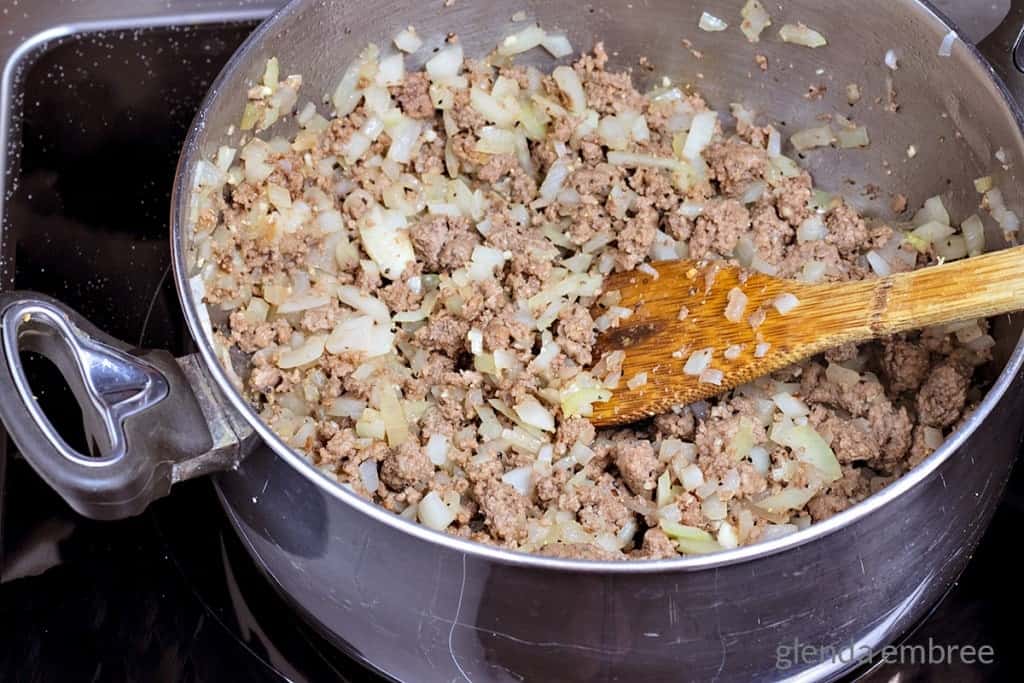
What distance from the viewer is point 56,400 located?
4.76 feet

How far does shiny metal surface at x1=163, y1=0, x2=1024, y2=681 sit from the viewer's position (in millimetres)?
1000

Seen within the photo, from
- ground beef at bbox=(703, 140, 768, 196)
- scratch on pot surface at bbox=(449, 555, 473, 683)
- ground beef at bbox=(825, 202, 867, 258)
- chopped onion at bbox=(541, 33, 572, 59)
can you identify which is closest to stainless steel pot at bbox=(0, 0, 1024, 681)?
scratch on pot surface at bbox=(449, 555, 473, 683)

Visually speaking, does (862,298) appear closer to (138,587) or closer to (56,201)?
(138,587)

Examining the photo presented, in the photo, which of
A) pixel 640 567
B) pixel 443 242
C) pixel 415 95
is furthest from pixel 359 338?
pixel 640 567

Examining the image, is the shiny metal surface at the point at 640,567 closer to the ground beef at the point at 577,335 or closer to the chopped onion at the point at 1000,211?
the chopped onion at the point at 1000,211

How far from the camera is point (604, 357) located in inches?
56.8

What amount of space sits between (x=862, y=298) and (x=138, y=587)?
3.19 feet

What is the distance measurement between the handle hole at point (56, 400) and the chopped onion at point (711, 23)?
1049 millimetres

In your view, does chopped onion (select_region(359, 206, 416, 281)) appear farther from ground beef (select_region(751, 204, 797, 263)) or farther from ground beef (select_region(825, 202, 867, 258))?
ground beef (select_region(825, 202, 867, 258))

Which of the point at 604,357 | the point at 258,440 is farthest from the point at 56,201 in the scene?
the point at 604,357

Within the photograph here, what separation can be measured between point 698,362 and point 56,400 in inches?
34.0

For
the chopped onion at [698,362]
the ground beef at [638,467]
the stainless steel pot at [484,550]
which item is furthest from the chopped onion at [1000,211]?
the ground beef at [638,467]

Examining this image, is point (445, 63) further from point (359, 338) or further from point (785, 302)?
point (785, 302)

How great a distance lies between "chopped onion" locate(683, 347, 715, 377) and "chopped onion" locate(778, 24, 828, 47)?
0.51 metres
